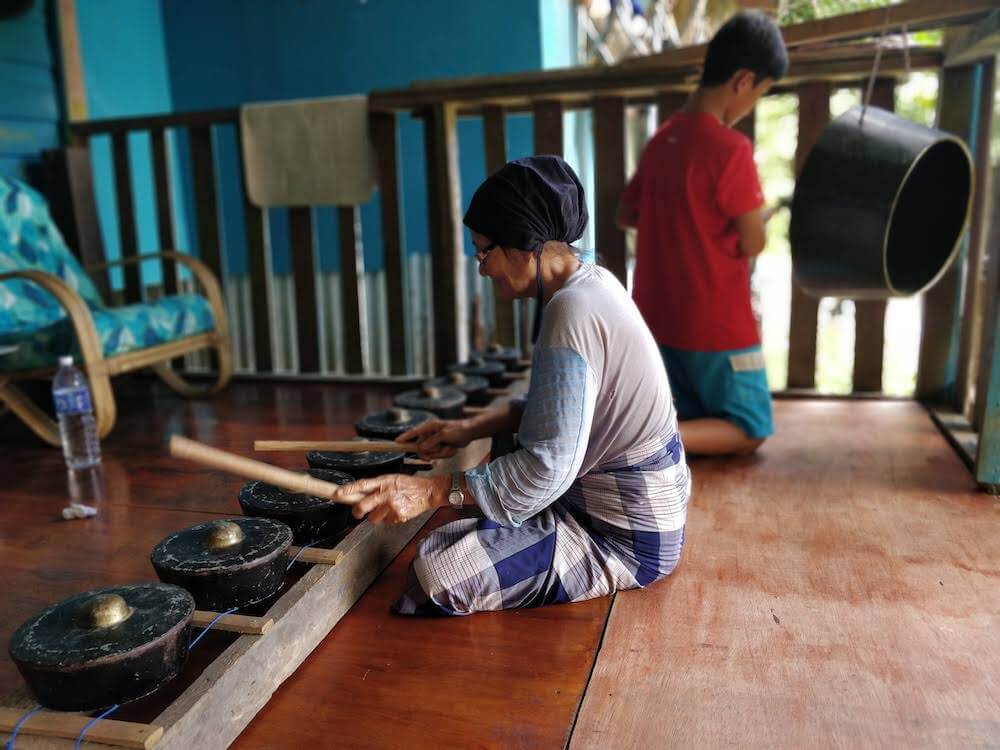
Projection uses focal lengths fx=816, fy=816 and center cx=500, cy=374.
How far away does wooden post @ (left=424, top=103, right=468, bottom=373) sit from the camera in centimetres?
360

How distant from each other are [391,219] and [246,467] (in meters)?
2.51

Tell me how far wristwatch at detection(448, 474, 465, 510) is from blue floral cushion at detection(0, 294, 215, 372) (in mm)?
1930

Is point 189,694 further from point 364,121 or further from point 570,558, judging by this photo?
point 364,121

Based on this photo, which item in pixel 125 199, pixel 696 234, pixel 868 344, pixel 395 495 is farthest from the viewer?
pixel 125 199

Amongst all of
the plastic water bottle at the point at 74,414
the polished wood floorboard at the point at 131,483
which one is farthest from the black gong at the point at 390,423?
the plastic water bottle at the point at 74,414

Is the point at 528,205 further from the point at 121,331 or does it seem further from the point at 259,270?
the point at 259,270

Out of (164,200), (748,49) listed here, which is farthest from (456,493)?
(164,200)

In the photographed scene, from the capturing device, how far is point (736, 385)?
251cm

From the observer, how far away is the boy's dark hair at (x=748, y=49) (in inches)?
89.0

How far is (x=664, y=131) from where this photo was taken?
2.48 m

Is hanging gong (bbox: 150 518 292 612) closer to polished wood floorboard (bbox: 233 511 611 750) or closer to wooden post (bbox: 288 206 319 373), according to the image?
polished wood floorboard (bbox: 233 511 611 750)

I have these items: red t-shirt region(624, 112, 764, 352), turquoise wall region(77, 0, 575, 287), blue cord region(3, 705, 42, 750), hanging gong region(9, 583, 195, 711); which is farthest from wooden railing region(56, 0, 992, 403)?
blue cord region(3, 705, 42, 750)

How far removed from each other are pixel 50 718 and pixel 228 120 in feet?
10.7

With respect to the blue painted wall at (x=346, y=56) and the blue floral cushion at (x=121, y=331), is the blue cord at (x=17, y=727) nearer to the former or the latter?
the blue floral cushion at (x=121, y=331)
